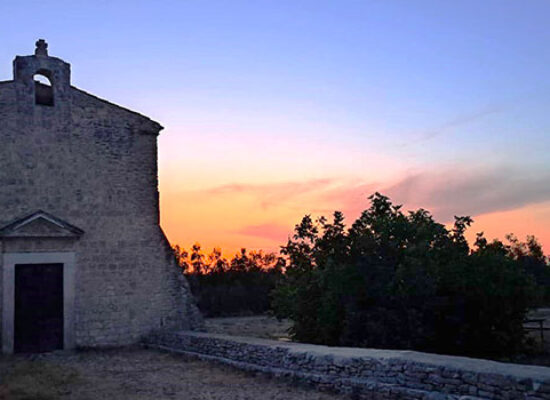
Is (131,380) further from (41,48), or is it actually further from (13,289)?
(41,48)

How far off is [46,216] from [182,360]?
4.82 meters

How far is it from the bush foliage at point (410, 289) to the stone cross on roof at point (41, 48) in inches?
329

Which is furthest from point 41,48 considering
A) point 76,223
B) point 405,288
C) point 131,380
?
point 405,288

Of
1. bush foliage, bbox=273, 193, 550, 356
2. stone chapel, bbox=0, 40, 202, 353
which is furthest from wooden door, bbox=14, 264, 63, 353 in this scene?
bush foliage, bbox=273, 193, 550, 356

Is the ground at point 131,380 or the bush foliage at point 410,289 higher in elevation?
the bush foliage at point 410,289

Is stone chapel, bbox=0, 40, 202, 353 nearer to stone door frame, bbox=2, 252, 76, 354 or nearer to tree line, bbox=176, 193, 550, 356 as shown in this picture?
stone door frame, bbox=2, 252, 76, 354

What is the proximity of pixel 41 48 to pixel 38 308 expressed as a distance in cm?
652

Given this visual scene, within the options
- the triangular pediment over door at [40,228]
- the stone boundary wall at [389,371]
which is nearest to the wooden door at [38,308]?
the triangular pediment over door at [40,228]

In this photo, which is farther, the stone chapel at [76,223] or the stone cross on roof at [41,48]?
the stone cross on roof at [41,48]

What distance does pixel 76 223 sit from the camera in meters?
14.6

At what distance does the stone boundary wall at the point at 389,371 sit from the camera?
674 cm

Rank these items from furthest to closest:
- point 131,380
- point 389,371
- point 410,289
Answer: point 410,289, point 131,380, point 389,371

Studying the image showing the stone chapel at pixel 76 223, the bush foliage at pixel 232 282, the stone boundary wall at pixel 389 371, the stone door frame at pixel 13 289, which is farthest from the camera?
the bush foliage at pixel 232 282

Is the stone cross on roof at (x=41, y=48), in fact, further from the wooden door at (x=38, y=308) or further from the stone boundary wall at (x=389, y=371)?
the stone boundary wall at (x=389, y=371)
